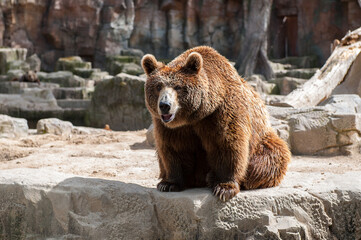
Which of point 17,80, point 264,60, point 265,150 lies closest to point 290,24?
point 264,60

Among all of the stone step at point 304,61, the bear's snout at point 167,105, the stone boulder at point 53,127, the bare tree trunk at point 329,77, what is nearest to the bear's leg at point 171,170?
the bear's snout at point 167,105

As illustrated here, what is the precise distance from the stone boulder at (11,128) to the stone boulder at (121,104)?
9.18ft

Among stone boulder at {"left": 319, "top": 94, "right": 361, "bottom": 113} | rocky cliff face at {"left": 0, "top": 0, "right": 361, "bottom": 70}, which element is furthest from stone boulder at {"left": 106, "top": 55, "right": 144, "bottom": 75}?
stone boulder at {"left": 319, "top": 94, "right": 361, "bottom": 113}

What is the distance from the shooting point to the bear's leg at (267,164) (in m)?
3.16

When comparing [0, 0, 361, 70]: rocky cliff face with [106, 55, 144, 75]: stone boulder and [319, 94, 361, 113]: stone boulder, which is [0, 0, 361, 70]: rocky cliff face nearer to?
[106, 55, 144, 75]: stone boulder

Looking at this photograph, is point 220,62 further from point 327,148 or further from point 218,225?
point 327,148

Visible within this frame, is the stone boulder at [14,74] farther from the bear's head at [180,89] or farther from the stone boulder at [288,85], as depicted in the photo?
the bear's head at [180,89]

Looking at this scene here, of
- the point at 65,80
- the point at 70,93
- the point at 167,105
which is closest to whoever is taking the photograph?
the point at 167,105

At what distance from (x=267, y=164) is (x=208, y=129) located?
617mm

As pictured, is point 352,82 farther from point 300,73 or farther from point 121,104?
point 300,73

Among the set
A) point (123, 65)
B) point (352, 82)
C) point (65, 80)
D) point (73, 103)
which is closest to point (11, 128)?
point (73, 103)

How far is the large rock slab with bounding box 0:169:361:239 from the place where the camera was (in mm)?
2920

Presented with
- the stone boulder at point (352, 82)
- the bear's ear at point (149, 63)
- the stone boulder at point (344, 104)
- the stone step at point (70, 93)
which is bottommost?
the stone step at point (70, 93)

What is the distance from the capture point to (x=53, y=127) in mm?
8680
